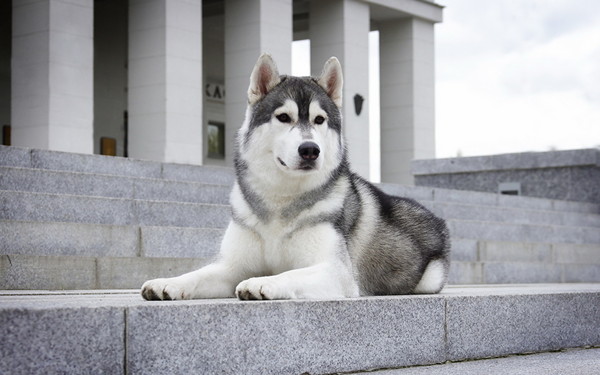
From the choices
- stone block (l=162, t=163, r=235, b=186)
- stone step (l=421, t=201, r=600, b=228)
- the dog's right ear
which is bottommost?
stone step (l=421, t=201, r=600, b=228)

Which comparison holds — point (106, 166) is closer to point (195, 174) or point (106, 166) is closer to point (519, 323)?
point (195, 174)

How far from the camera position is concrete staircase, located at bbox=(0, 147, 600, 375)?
3.98 metres

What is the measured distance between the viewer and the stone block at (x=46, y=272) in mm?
6914

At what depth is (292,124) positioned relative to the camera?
550 centimetres

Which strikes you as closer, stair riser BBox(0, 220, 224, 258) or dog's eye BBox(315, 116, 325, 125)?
dog's eye BBox(315, 116, 325, 125)

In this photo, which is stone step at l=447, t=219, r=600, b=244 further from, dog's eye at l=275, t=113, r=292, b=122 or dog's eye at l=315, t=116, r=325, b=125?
dog's eye at l=275, t=113, r=292, b=122

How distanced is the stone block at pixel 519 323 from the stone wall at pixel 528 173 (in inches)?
470

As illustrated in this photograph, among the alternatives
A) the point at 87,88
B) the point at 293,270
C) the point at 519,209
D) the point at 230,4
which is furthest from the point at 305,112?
the point at 230,4

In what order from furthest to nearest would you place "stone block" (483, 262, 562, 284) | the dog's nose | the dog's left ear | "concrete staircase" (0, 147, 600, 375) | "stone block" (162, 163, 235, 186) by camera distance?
"stone block" (162, 163, 235, 186)
"stone block" (483, 262, 562, 284)
the dog's left ear
the dog's nose
"concrete staircase" (0, 147, 600, 375)

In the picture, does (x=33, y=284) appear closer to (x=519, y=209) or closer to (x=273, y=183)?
(x=273, y=183)

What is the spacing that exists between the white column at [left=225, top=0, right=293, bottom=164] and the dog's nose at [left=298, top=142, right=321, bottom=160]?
67.1ft

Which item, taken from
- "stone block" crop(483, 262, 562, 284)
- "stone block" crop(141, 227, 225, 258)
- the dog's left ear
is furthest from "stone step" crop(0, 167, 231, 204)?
the dog's left ear

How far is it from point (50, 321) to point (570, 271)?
34.1ft

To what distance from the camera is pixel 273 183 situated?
18.4ft
